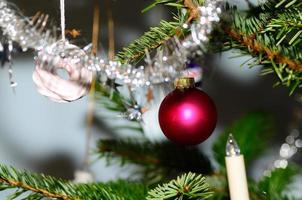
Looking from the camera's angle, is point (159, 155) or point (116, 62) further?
point (159, 155)

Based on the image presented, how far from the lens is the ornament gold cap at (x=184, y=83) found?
0.46 meters

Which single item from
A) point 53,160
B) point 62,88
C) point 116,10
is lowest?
→ point 53,160

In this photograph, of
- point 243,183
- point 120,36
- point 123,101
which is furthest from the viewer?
point 120,36

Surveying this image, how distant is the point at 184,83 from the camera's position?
1.52ft

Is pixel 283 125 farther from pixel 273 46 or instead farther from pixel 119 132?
pixel 273 46

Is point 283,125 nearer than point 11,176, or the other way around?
point 11,176

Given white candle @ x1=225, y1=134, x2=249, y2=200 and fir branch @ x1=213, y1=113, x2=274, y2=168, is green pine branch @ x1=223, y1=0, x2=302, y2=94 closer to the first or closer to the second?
white candle @ x1=225, y1=134, x2=249, y2=200

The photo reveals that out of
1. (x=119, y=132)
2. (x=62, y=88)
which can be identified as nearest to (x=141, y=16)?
(x=119, y=132)

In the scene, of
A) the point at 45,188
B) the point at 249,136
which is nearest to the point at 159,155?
the point at 249,136

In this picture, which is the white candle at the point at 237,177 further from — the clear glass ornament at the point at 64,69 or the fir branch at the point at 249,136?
the fir branch at the point at 249,136

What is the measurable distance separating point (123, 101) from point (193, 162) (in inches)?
4.9

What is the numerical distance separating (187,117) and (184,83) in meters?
0.03

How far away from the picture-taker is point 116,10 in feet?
2.68

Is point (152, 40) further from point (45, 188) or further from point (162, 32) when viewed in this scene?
point (45, 188)
